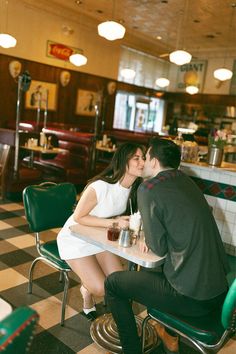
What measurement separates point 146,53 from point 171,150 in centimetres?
1111

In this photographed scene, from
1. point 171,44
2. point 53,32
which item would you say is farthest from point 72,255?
point 171,44

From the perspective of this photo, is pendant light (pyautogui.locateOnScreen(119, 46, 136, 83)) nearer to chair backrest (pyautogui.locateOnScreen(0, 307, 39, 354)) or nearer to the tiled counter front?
the tiled counter front

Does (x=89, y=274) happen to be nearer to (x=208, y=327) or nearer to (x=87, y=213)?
(x=87, y=213)

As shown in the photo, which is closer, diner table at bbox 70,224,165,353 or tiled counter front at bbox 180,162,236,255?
diner table at bbox 70,224,165,353

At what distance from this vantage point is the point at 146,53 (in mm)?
12039

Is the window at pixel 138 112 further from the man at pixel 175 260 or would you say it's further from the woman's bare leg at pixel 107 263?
the man at pixel 175 260

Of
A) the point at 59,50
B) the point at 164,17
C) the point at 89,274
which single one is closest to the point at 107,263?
the point at 89,274

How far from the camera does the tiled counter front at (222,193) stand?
368 centimetres

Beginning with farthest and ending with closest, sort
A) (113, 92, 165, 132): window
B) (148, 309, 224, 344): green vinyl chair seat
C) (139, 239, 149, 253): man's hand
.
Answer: (113, 92, 165, 132): window
(139, 239, 149, 253): man's hand
(148, 309, 224, 344): green vinyl chair seat

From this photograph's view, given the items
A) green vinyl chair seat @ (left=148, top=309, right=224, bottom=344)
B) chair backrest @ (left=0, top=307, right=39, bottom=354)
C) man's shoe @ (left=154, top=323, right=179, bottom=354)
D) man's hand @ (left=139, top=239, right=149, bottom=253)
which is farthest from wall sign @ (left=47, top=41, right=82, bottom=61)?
chair backrest @ (left=0, top=307, right=39, bottom=354)

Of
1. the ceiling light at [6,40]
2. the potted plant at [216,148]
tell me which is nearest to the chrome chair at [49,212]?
the potted plant at [216,148]

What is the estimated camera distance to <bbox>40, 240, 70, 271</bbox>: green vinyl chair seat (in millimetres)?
2283

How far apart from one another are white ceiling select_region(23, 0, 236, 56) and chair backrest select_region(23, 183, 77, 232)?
5977 millimetres

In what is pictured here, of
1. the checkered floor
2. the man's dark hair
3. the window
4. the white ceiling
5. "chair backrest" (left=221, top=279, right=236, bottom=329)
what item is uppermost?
the white ceiling
